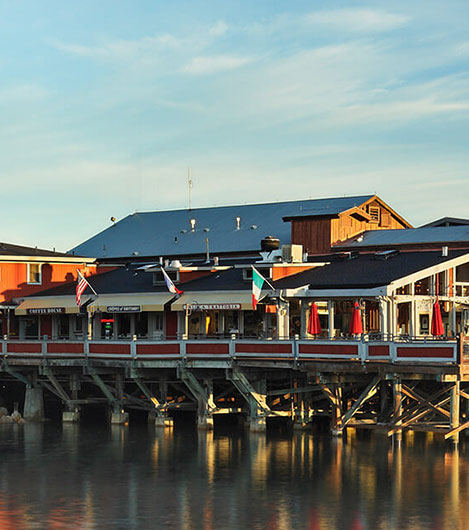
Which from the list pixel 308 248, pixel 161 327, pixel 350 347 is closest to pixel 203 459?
pixel 350 347

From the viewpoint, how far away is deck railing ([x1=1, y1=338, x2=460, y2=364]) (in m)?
39.4

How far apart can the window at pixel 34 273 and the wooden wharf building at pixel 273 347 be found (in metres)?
1.67

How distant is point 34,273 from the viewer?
189 feet

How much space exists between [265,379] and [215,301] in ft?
14.5

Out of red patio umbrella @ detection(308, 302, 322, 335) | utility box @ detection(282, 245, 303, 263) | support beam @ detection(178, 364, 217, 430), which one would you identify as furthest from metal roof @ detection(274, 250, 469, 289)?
support beam @ detection(178, 364, 217, 430)

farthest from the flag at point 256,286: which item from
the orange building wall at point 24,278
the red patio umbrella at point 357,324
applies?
the orange building wall at point 24,278

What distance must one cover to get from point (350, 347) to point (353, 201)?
95.9 feet

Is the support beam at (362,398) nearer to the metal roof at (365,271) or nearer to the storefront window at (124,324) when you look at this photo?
the metal roof at (365,271)

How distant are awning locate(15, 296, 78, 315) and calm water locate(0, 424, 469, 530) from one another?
7551 millimetres

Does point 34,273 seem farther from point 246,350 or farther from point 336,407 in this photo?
point 336,407

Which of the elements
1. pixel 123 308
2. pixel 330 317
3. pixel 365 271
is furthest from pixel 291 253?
pixel 123 308

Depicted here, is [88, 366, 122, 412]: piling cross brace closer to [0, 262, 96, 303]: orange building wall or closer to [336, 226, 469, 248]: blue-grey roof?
[0, 262, 96, 303]: orange building wall

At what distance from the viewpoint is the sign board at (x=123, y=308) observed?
162 ft

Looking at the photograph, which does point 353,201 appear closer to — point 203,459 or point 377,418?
point 377,418
